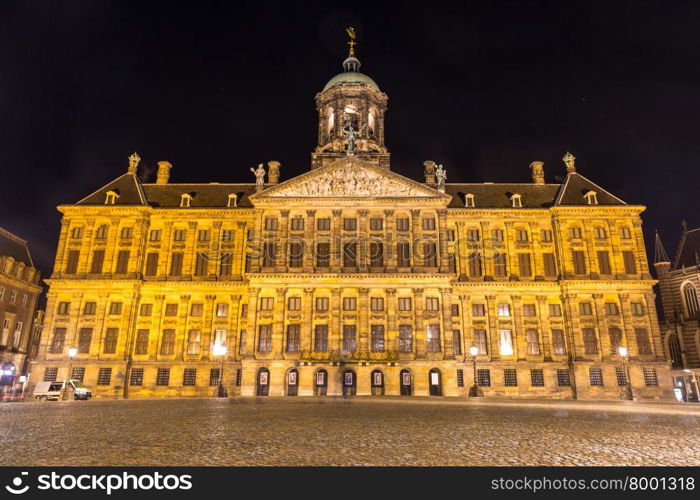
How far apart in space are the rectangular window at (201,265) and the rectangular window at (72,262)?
39.9 feet

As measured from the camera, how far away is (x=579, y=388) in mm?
45500

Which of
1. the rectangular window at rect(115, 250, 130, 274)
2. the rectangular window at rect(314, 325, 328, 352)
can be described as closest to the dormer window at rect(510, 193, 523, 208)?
the rectangular window at rect(314, 325, 328, 352)

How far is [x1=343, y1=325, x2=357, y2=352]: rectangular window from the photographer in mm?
43369

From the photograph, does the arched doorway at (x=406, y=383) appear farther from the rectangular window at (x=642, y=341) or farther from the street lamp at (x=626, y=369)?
the rectangular window at (x=642, y=341)

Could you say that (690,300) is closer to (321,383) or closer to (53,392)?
(321,383)

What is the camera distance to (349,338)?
43781 mm

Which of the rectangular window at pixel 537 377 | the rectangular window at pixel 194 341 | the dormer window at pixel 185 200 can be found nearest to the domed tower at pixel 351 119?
A: the dormer window at pixel 185 200

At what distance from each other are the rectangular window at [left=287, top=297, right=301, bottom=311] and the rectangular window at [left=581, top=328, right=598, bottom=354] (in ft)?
93.0

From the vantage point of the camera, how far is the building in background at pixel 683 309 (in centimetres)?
5275

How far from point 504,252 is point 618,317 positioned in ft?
41.6

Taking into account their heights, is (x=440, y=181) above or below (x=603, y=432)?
above

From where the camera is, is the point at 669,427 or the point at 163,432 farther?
the point at 669,427
